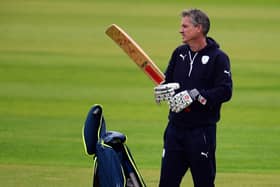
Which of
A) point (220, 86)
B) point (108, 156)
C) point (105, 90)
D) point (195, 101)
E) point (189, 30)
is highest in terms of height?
point (189, 30)

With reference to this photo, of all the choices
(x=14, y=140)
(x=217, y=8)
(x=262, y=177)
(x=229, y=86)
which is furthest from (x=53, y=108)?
(x=217, y=8)

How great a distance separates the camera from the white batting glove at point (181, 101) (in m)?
8.23

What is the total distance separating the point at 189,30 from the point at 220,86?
0.50 meters

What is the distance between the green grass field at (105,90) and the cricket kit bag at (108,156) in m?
2.15

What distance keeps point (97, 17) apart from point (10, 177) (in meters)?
20.2

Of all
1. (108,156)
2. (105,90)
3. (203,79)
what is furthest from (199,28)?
(105,90)

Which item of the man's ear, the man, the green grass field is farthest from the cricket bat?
the green grass field

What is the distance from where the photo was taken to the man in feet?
27.5

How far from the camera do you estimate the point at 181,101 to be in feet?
27.0

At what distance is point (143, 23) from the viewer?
29891 mm

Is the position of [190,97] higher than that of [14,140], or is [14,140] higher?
[190,97]

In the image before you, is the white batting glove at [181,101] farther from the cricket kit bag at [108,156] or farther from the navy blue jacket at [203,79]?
the cricket kit bag at [108,156]

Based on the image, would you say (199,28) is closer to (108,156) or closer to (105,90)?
(108,156)

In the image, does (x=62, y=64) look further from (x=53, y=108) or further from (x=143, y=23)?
(x=143, y=23)
